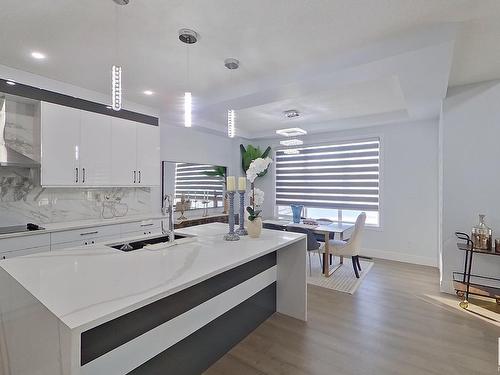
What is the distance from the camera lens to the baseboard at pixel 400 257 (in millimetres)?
4611

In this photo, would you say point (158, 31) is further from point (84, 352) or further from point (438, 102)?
point (438, 102)

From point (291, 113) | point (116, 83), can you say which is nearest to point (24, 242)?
point (116, 83)

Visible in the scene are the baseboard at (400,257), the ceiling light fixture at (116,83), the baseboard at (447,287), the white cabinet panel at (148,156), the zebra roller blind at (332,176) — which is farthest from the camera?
the zebra roller blind at (332,176)

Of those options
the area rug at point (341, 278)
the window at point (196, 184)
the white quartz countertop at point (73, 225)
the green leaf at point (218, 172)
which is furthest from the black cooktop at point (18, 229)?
the area rug at point (341, 278)

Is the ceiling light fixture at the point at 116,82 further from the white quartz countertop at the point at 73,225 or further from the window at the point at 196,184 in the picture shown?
the window at the point at 196,184

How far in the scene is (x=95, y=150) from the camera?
3.51 m

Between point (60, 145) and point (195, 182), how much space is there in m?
2.54

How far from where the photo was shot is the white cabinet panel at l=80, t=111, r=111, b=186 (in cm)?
340

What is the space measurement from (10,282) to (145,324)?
77 centimetres

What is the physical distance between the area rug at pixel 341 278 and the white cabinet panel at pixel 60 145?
11.7 ft

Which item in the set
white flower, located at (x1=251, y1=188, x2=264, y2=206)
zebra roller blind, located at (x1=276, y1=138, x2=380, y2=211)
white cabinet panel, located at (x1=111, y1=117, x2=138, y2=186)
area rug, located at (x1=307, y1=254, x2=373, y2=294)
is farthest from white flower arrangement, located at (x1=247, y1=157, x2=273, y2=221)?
zebra roller blind, located at (x1=276, y1=138, x2=380, y2=211)

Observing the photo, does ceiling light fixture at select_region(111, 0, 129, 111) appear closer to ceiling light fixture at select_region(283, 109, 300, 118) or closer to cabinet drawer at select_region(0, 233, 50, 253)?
cabinet drawer at select_region(0, 233, 50, 253)

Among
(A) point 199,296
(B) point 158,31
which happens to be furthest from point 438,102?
(A) point 199,296

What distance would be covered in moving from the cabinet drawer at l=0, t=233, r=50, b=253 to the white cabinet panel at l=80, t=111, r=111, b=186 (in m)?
0.83
